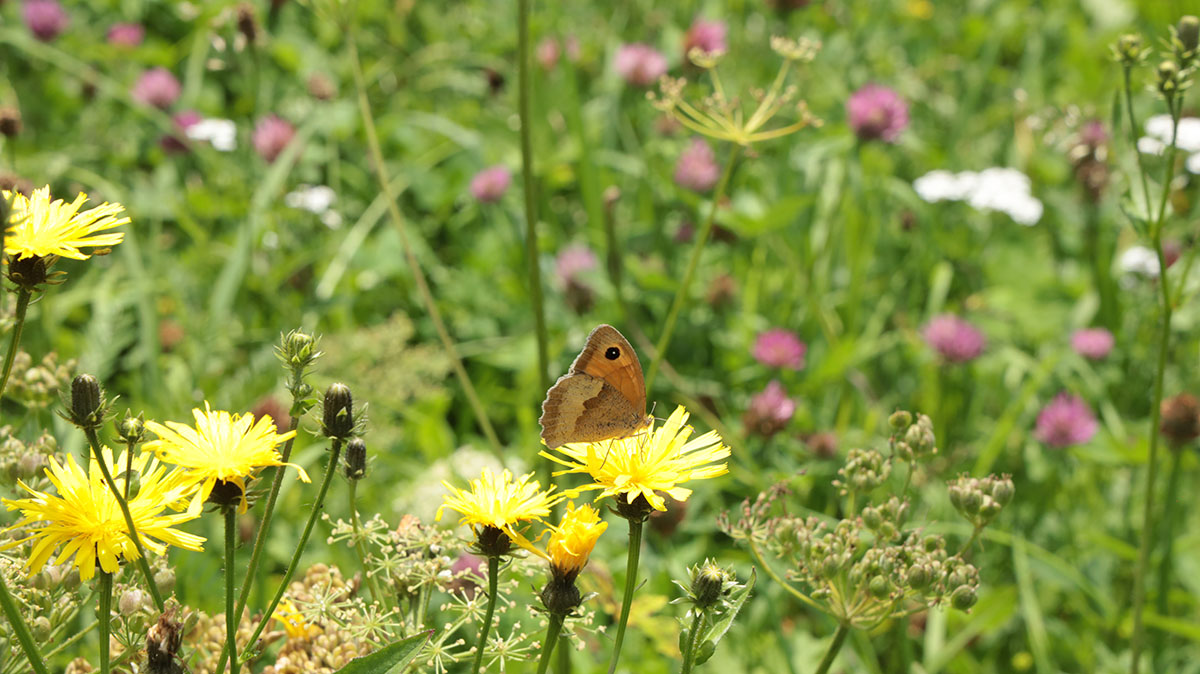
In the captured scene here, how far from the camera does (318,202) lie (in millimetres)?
3941

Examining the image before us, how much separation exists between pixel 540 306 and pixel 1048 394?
2351 mm

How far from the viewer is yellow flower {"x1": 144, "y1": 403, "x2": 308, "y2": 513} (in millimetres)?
1049

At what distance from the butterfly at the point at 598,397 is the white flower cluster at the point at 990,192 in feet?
8.94

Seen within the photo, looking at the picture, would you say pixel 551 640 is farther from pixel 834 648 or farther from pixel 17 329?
pixel 17 329

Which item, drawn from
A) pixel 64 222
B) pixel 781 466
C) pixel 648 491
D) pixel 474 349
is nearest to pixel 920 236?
pixel 781 466

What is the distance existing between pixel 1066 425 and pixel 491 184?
219cm

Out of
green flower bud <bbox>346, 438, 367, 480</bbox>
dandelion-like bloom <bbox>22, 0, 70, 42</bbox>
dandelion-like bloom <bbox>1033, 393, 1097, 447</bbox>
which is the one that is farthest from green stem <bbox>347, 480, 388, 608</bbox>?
dandelion-like bloom <bbox>22, 0, 70, 42</bbox>

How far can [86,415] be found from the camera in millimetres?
981

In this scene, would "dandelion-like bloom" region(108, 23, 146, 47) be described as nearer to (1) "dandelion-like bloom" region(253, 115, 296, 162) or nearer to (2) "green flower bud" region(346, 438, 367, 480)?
(1) "dandelion-like bloom" region(253, 115, 296, 162)

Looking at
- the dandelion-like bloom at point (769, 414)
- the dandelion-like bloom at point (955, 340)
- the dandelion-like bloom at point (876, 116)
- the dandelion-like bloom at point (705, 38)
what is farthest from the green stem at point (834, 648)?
the dandelion-like bloom at point (705, 38)

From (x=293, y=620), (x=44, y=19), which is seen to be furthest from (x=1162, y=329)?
(x=44, y=19)

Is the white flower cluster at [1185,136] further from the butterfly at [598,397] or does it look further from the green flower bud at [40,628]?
the green flower bud at [40,628]

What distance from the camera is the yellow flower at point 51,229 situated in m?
1.04

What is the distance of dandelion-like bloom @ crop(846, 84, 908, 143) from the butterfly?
2.33 metres
